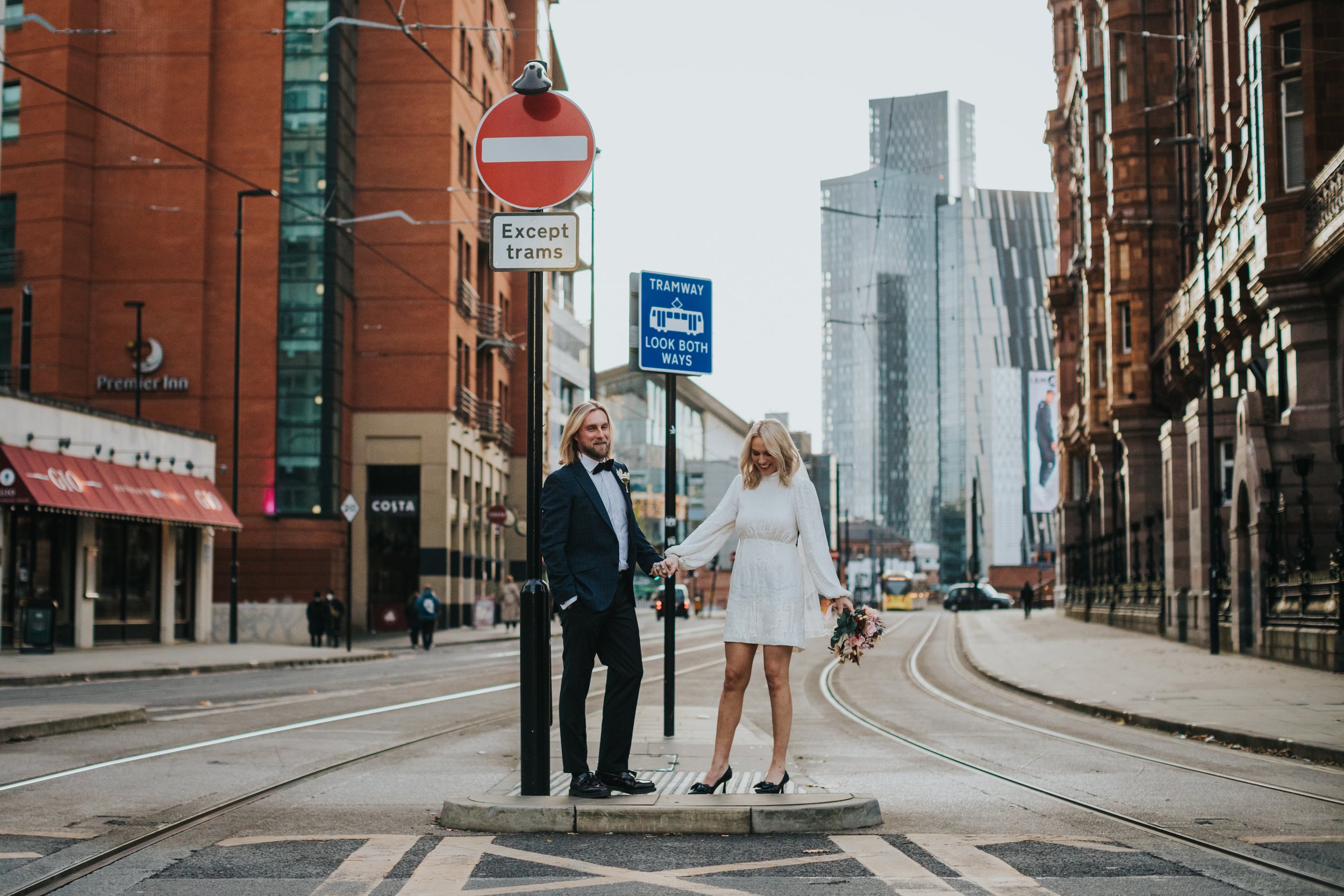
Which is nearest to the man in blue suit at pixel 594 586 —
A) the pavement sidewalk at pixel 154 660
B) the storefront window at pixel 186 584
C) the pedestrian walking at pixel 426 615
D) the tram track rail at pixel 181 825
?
the tram track rail at pixel 181 825

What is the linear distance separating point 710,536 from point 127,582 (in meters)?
29.6

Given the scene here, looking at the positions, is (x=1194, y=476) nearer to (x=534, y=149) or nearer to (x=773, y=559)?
(x=773, y=559)

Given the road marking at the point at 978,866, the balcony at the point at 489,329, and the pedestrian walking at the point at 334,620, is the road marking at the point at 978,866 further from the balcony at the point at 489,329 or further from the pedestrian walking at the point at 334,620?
the balcony at the point at 489,329

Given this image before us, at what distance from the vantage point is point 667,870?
18.9ft

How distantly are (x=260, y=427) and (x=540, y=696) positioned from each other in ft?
136

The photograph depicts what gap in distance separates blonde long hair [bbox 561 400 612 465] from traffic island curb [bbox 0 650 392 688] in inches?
603

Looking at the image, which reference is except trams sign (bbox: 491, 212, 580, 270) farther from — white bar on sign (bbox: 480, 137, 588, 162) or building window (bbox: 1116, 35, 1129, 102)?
building window (bbox: 1116, 35, 1129, 102)

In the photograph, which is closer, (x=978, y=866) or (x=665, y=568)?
(x=978, y=866)

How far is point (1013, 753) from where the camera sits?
37.1 feet

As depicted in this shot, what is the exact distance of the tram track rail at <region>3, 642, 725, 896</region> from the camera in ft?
18.2

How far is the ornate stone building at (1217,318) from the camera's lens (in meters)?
25.8

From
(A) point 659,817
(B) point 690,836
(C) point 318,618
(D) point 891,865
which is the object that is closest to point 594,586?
(A) point 659,817

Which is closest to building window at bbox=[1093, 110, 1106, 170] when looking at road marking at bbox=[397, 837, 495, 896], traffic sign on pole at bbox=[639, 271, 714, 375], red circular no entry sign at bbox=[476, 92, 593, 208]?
traffic sign on pole at bbox=[639, 271, 714, 375]

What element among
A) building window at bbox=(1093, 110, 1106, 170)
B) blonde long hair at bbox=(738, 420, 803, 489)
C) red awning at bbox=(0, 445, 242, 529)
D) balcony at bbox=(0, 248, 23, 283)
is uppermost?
building window at bbox=(1093, 110, 1106, 170)
